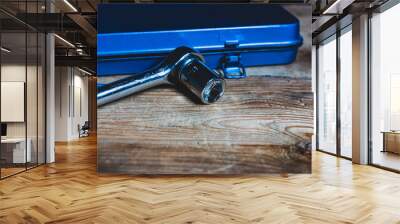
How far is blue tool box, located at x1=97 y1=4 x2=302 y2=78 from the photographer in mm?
6094

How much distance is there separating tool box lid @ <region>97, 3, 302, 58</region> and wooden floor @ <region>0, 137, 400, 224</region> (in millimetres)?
2115

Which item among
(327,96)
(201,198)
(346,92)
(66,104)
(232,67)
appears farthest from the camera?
(66,104)

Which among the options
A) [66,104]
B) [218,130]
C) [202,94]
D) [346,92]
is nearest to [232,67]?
[202,94]

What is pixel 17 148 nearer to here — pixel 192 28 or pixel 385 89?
pixel 192 28

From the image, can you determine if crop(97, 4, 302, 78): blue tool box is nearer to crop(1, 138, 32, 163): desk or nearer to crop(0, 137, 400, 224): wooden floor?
crop(0, 137, 400, 224): wooden floor

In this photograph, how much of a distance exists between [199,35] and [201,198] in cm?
274

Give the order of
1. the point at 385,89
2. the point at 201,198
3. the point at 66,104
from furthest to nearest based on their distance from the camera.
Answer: the point at 66,104 < the point at 385,89 < the point at 201,198

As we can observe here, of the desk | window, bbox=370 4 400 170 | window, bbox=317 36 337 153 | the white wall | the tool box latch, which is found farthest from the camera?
the white wall

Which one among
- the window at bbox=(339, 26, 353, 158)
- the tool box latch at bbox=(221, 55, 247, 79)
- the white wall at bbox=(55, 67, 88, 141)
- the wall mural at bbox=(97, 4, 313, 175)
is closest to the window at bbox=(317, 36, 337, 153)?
the window at bbox=(339, 26, 353, 158)

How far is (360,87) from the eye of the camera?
7719 mm

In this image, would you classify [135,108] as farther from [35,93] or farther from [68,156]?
[68,156]

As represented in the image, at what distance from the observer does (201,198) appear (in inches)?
182

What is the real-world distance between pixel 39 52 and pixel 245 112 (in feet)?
14.2

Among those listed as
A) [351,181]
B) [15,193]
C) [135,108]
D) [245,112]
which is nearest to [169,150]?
[135,108]
